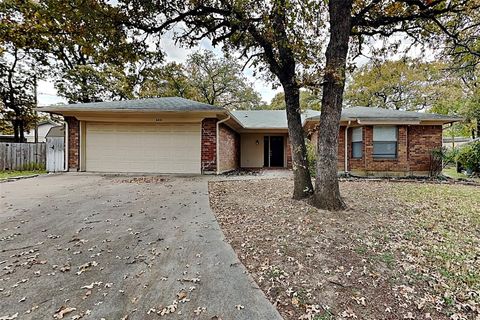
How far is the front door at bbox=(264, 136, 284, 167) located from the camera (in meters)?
16.1

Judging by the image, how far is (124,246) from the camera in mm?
3160

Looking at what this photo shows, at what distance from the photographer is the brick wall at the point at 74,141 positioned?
10.3 meters

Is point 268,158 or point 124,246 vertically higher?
point 268,158

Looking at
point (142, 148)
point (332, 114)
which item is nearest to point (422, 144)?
point (332, 114)

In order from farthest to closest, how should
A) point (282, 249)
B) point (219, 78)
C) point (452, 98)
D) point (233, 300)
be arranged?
point (219, 78)
point (452, 98)
point (282, 249)
point (233, 300)

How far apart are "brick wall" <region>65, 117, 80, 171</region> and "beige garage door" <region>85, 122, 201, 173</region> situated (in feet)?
1.15

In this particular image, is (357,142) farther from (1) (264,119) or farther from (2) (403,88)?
(2) (403,88)

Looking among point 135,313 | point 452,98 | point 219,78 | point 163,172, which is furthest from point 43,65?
point 452,98

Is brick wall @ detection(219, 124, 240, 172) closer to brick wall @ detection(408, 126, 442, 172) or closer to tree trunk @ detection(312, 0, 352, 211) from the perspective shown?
tree trunk @ detection(312, 0, 352, 211)

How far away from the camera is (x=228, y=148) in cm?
1221

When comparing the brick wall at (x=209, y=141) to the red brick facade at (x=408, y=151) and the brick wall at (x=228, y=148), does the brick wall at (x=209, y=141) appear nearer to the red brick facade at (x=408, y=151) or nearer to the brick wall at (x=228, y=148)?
the brick wall at (x=228, y=148)

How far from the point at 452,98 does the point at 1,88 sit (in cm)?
3148

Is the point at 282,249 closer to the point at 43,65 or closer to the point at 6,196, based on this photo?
the point at 6,196

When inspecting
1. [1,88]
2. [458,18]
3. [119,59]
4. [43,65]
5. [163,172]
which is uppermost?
[43,65]
